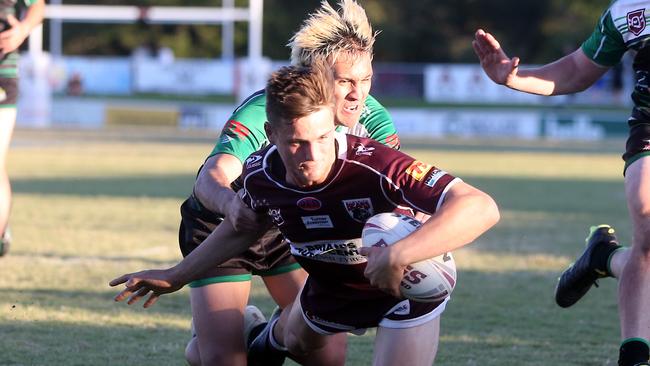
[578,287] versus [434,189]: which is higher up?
[434,189]

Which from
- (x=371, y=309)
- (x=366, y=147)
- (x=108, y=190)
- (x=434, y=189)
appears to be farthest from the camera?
(x=108, y=190)

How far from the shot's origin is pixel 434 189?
12.6 feet

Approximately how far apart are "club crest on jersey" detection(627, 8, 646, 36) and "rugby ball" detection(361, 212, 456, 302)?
165 centimetres

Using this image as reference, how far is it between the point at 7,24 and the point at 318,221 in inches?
184

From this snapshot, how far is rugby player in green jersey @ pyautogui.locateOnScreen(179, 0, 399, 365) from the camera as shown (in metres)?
4.55

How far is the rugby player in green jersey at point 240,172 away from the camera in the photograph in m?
4.55

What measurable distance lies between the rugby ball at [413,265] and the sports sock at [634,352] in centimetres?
103

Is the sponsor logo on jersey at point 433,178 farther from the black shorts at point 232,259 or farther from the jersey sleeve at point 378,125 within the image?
the black shorts at point 232,259

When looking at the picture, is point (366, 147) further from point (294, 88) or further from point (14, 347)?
point (14, 347)

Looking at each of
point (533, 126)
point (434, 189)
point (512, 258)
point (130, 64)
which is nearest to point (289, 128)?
point (434, 189)

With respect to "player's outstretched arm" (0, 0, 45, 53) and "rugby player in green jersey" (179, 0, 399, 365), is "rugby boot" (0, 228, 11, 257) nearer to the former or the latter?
"player's outstretched arm" (0, 0, 45, 53)

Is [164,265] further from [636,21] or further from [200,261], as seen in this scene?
[636,21]

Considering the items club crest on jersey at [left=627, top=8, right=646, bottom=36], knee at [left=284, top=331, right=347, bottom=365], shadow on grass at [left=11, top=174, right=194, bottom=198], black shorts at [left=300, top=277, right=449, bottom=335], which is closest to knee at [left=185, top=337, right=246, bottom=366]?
knee at [left=284, top=331, right=347, bottom=365]

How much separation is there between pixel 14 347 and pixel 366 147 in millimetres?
2457
